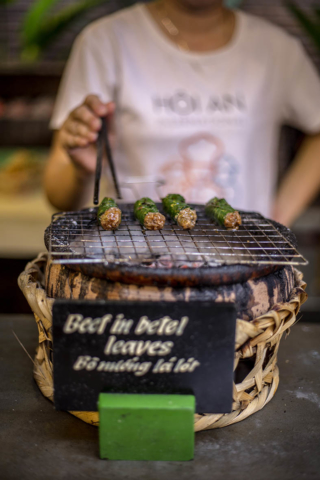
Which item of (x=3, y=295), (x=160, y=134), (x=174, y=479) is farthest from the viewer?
(x=3, y=295)

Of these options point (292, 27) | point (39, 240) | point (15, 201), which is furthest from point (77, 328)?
point (292, 27)

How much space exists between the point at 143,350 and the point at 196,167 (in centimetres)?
142

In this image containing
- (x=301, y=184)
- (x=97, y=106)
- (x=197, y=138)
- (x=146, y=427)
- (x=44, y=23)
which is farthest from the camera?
(x=44, y=23)

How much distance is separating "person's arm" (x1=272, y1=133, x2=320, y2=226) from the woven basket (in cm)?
132

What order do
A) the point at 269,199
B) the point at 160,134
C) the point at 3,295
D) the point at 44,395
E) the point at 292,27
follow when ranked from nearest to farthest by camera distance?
the point at 44,395 → the point at 160,134 → the point at 269,199 → the point at 3,295 → the point at 292,27

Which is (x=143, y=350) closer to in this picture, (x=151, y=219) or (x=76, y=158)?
(x=151, y=219)

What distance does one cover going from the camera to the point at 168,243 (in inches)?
52.2

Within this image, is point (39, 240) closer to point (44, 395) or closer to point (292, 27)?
point (44, 395)

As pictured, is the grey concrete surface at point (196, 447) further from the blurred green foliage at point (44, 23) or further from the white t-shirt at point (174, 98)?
the blurred green foliage at point (44, 23)

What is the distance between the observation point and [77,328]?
1.04 m

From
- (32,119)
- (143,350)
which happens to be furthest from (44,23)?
(143,350)

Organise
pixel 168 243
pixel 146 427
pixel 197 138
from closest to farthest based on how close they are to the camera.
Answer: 1. pixel 146 427
2. pixel 168 243
3. pixel 197 138

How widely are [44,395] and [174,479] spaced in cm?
49

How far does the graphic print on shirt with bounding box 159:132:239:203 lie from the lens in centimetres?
232
